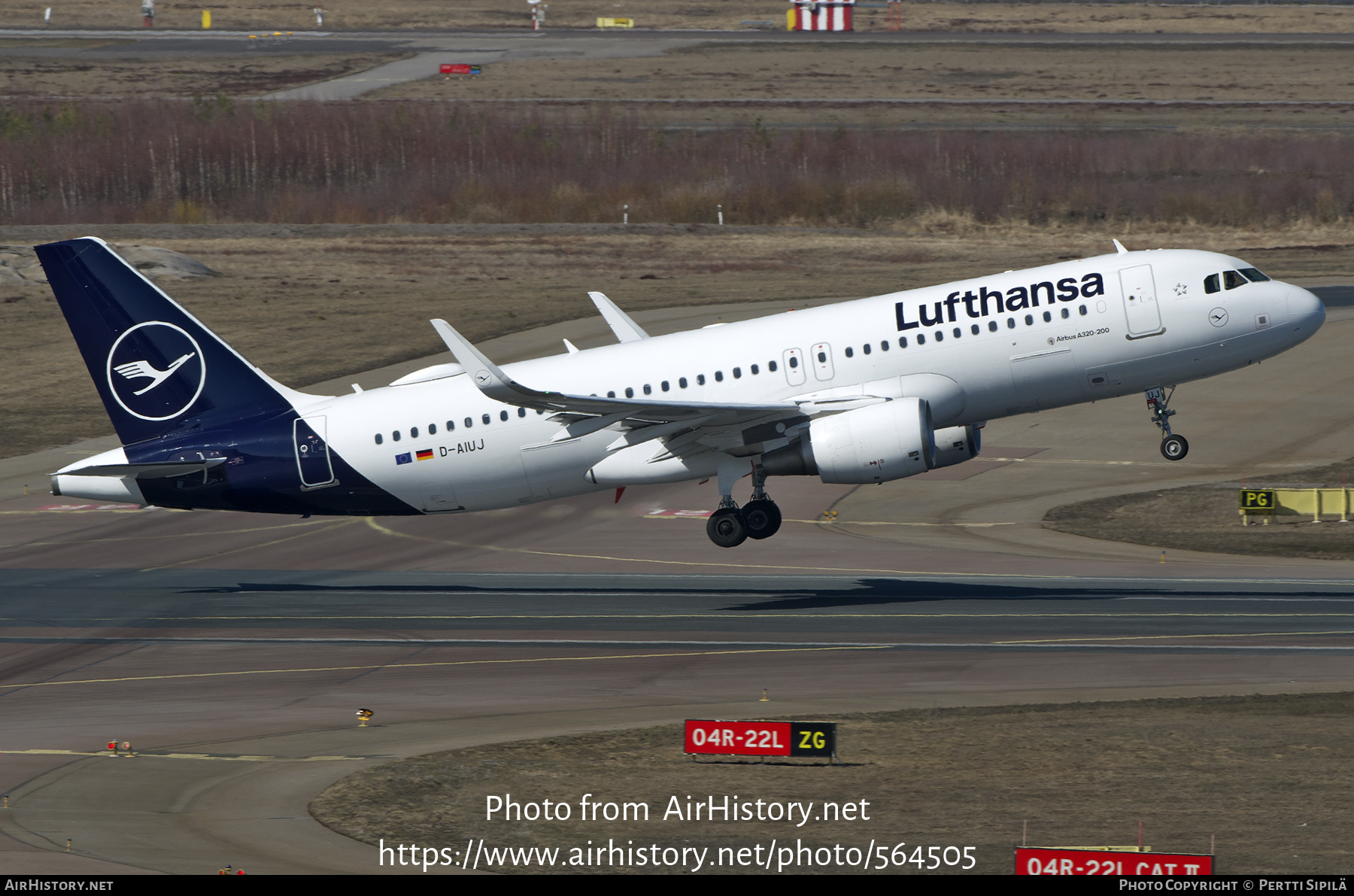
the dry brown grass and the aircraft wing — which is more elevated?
the dry brown grass

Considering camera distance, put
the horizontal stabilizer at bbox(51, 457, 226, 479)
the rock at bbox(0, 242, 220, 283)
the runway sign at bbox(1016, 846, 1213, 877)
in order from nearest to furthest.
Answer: the runway sign at bbox(1016, 846, 1213, 877) < the horizontal stabilizer at bbox(51, 457, 226, 479) < the rock at bbox(0, 242, 220, 283)

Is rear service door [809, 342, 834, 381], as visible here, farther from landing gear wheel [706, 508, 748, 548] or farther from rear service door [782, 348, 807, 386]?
landing gear wheel [706, 508, 748, 548]

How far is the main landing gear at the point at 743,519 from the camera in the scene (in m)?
45.3

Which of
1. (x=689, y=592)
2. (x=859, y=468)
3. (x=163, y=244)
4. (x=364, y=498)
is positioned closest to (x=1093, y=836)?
(x=859, y=468)

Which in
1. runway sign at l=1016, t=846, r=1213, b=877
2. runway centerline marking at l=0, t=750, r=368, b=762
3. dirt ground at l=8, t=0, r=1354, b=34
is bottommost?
runway centerline marking at l=0, t=750, r=368, b=762

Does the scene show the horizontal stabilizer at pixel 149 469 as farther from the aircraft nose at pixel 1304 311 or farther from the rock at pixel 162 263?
the rock at pixel 162 263

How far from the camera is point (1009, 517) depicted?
187 ft

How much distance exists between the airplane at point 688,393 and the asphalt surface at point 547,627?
352 cm

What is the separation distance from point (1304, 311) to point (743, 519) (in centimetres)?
1569

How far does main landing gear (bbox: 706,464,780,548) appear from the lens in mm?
45281

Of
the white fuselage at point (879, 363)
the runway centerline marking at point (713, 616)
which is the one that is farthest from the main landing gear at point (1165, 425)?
the runway centerline marking at point (713, 616)

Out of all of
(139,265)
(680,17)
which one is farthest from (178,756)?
(680,17)

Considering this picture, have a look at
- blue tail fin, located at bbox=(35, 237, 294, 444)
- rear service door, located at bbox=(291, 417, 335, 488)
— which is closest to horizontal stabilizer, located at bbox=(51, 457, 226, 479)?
blue tail fin, located at bbox=(35, 237, 294, 444)

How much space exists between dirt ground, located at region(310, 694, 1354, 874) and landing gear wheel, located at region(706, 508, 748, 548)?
13125mm
